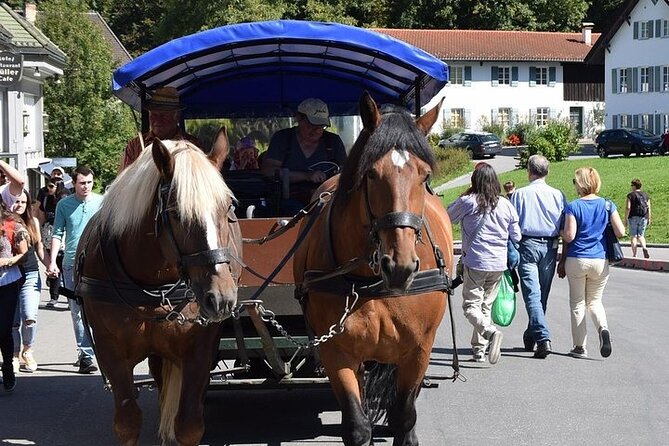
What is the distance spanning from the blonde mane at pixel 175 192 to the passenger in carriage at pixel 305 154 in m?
2.09

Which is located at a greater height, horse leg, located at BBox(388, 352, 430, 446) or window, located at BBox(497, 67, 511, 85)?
window, located at BBox(497, 67, 511, 85)

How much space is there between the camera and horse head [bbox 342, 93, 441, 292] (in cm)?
552

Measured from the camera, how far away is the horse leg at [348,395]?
6289 millimetres

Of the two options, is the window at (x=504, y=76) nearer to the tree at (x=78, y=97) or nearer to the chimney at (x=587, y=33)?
the chimney at (x=587, y=33)

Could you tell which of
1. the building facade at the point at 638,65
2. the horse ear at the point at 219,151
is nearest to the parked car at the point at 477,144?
the building facade at the point at 638,65

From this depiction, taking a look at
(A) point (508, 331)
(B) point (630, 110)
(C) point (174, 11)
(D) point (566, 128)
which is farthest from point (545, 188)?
(B) point (630, 110)

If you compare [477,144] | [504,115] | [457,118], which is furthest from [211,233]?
[504,115]

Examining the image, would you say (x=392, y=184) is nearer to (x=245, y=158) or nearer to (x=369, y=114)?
(x=369, y=114)

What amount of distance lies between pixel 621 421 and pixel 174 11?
2232 inches

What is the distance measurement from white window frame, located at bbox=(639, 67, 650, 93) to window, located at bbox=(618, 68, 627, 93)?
1.27m

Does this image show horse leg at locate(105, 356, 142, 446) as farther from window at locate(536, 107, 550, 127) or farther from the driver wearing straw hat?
window at locate(536, 107, 550, 127)

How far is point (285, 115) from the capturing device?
34.5 feet

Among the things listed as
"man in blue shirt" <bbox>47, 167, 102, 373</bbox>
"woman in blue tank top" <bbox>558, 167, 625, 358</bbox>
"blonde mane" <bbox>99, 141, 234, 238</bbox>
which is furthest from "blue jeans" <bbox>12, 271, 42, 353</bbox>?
"woman in blue tank top" <bbox>558, 167, 625, 358</bbox>

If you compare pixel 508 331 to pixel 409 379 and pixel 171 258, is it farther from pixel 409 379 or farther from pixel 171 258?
pixel 171 258
